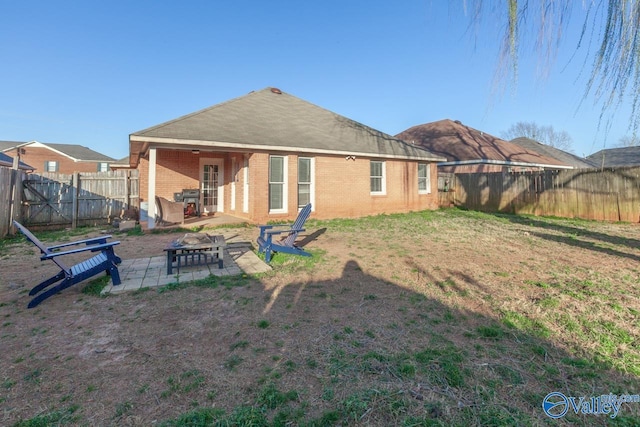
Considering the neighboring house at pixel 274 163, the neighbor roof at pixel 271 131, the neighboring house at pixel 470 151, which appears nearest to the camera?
the neighbor roof at pixel 271 131

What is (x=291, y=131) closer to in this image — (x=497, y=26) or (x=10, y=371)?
(x=497, y=26)

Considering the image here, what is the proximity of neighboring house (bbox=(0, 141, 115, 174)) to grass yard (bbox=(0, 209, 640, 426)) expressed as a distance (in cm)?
4140

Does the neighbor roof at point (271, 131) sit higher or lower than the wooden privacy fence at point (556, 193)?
higher

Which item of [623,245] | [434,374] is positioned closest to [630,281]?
[623,245]

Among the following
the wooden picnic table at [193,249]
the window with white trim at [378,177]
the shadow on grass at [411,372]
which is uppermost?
the window with white trim at [378,177]

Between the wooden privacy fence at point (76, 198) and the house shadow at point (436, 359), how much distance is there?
10.4 meters

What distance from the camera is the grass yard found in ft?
6.68

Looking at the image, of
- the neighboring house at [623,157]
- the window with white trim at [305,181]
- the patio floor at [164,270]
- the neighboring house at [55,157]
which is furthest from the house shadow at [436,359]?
the neighboring house at [55,157]

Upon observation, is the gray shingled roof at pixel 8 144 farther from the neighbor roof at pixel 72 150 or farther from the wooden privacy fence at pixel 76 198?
the wooden privacy fence at pixel 76 198

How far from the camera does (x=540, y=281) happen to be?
14.9 ft

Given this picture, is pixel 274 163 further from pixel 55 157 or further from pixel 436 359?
pixel 55 157

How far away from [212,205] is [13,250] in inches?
267

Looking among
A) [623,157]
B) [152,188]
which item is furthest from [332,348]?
[623,157]

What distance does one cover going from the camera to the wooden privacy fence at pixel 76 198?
31.4 ft
